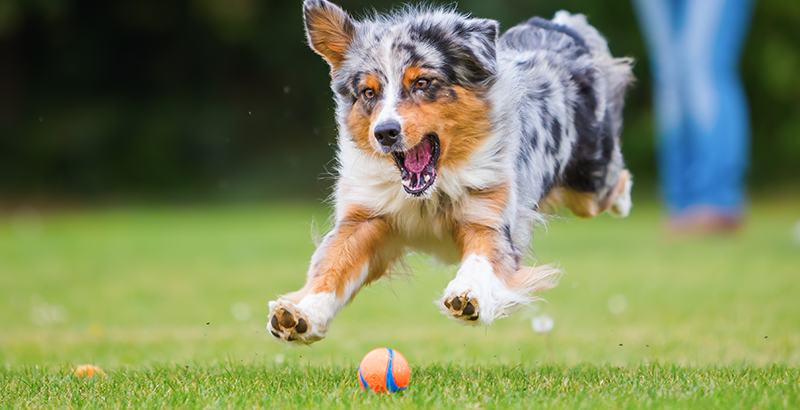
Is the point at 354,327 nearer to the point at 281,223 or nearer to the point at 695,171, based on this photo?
the point at 695,171

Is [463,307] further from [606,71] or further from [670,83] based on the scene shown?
[670,83]

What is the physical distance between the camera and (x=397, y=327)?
24.0 feet

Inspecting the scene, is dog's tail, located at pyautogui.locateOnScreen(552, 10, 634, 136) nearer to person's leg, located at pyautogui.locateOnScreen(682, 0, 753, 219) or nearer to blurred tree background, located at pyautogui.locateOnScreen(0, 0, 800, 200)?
person's leg, located at pyautogui.locateOnScreen(682, 0, 753, 219)

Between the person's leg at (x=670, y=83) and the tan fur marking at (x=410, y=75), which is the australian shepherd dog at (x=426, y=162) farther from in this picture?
the person's leg at (x=670, y=83)

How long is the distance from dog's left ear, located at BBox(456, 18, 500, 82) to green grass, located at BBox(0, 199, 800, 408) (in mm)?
1101

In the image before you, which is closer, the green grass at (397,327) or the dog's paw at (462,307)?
the dog's paw at (462,307)

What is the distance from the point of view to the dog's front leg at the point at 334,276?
3717mm

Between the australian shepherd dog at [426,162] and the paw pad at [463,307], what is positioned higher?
the australian shepherd dog at [426,162]

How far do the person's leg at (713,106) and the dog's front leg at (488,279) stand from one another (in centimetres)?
864

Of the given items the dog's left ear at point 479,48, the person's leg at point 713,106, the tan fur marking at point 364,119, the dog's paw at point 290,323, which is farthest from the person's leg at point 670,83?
the dog's paw at point 290,323

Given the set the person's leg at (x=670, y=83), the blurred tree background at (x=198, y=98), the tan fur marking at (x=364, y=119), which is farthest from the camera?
the blurred tree background at (x=198, y=98)

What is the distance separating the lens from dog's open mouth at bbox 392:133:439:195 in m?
4.04

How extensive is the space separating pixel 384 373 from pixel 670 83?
977cm

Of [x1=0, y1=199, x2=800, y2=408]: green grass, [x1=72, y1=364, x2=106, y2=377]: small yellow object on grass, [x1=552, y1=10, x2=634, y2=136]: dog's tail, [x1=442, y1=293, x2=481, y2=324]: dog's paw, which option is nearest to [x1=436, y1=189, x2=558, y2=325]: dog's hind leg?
[x1=442, y1=293, x2=481, y2=324]: dog's paw
